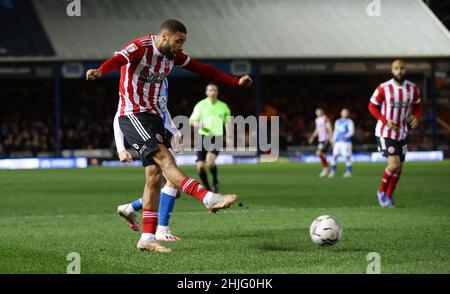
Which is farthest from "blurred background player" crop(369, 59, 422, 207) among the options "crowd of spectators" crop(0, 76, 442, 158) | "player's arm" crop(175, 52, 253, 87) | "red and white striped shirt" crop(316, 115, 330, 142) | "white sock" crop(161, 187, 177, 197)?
"crowd of spectators" crop(0, 76, 442, 158)

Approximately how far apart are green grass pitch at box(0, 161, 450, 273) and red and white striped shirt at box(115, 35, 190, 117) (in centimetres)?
148

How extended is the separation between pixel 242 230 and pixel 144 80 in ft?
9.63

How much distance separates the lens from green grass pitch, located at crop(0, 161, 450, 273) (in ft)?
27.6

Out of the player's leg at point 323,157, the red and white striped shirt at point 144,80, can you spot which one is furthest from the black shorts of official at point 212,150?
the red and white striped shirt at point 144,80

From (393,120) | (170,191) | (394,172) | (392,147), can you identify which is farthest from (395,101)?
(170,191)

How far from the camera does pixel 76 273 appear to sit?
25.6 feet

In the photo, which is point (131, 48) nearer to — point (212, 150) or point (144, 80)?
point (144, 80)

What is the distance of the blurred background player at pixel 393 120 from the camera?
51.2 feet

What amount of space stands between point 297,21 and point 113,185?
806 inches

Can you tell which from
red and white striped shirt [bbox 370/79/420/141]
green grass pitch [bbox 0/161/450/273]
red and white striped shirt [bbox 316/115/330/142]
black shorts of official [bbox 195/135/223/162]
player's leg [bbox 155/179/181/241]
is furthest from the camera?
red and white striped shirt [bbox 316/115/330/142]

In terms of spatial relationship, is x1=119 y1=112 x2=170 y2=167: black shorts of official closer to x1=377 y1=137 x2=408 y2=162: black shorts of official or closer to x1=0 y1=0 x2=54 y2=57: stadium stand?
x1=377 y1=137 x2=408 y2=162: black shorts of official

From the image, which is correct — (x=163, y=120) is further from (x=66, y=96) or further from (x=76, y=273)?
(x=66, y=96)

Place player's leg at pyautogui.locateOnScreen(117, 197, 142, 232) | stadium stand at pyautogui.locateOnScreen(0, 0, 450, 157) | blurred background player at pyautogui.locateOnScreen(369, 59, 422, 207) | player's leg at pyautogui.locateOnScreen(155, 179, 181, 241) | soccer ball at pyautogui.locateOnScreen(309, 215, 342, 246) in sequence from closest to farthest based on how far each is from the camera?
1. soccer ball at pyautogui.locateOnScreen(309, 215, 342, 246)
2. player's leg at pyautogui.locateOnScreen(155, 179, 181, 241)
3. player's leg at pyautogui.locateOnScreen(117, 197, 142, 232)
4. blurred background player at pyautogui.locateOnScreen(369, 59, 422, 207)
5. stadium stand at pyautogui.locateOnScreen(0, 0, 450, 157)

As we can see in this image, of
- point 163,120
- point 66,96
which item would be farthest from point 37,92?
point 163,120
